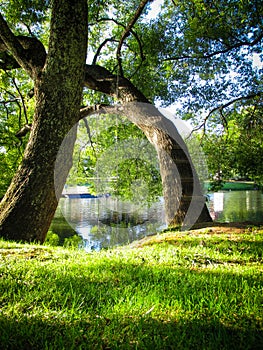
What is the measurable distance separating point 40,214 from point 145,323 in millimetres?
Answer: 3221

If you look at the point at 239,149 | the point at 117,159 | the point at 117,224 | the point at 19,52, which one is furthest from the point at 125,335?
the point at 117,224

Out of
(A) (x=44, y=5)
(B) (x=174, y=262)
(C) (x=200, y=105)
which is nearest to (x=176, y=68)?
(C) (x=200, y=105)

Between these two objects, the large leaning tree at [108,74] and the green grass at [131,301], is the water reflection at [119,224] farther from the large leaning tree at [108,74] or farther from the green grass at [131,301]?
the green grass at [131,301]

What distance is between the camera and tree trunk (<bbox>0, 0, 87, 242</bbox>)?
4.35 metres

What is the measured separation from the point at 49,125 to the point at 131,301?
334 centimetres

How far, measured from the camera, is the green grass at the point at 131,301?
1.47 m

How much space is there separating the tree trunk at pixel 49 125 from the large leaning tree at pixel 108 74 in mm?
15

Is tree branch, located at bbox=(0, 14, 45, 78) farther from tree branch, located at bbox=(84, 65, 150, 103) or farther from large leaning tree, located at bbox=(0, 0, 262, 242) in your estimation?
tree branch, located at bbox=(84, 65, 150, 103)

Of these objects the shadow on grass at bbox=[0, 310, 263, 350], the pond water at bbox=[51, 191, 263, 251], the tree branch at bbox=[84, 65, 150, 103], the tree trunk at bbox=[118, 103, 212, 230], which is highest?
the tree branch at bbox=[84, 65, 150, 103]

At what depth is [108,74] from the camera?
266 inches

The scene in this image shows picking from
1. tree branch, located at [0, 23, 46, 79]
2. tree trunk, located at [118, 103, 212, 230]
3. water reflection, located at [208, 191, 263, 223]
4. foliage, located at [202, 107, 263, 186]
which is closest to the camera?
tree branch, located at [0, 23, 46, 79]

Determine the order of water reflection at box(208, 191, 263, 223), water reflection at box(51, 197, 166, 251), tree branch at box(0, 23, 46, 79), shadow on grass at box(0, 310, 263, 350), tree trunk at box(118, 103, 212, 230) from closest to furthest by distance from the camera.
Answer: shadow on grass at box(0, 310, 263, 350)
tree branch at box(0, 23, 46, 79)
tree trunk at box(118, 103, 212, 230)
water reflection at box(51, 197, 166, 251)
water reflection at box(208, 191, 263, 223)

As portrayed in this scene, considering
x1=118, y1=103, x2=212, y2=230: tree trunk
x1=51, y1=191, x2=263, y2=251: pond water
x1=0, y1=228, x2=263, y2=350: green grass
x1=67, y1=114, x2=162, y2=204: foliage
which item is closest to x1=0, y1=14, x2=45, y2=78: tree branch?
x1=118, y1=103, x2=212, y2=230: tree trunk

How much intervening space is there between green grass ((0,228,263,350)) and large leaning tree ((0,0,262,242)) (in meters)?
1.48
